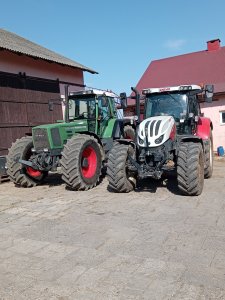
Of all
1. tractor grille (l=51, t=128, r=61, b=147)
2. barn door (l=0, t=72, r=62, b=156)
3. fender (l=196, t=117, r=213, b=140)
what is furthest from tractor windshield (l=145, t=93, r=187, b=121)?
barn door (l=0, t=72, r=62, b=156)

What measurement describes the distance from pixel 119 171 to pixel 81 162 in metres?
1.16

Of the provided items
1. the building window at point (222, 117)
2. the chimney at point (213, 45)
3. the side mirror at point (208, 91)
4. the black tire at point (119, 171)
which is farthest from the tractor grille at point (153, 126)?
the chimney at point (213, 45)

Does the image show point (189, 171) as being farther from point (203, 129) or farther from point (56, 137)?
point (56, 137)

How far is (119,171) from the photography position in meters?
7.12

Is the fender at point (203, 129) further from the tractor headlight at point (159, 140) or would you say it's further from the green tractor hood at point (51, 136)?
the green tractor hood at point (51, 136)

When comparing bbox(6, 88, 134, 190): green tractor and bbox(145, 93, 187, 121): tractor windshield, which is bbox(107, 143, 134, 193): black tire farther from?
bbox(145, 93, 187, 121): tractor windshield

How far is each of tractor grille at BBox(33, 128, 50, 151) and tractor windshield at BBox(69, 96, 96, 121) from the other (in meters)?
1.26

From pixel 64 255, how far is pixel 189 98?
5303 mm

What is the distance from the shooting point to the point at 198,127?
29.0ft

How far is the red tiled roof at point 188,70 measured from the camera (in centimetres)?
1816

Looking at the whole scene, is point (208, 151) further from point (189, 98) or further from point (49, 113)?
point (49, 113)

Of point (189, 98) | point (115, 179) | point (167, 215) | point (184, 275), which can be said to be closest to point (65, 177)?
point (115, 179)

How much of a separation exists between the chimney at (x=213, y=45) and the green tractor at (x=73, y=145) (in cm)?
1212

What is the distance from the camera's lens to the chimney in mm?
19844
